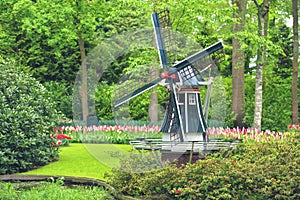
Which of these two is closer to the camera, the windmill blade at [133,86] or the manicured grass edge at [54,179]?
the windmill blade at [133,86]

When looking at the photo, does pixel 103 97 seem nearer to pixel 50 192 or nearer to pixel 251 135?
pixel 50 192

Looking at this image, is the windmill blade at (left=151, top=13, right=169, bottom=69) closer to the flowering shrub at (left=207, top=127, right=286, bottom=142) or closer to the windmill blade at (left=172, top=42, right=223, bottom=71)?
the windmill blade at (left=172, top=42, right=223, bottom=71)

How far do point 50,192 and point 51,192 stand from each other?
0.02 meters

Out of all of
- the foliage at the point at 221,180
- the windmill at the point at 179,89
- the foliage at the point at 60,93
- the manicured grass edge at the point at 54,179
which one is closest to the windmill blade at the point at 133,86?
the windmill at the point at 179,89

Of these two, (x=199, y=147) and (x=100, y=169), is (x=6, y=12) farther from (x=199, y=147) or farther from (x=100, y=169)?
(x=199, y=147)

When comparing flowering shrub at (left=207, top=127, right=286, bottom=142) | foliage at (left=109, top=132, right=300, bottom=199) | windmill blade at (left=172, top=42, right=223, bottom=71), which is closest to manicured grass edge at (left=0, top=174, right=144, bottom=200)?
foliage at (left=109, top=132, right=300, bottom=199)

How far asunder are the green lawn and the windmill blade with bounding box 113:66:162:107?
3.29 ft

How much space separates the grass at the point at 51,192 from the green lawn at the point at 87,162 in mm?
693

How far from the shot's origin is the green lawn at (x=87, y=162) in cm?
1130

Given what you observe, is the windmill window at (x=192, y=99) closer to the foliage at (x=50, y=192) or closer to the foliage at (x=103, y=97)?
the foliage at (x=103, y=97)

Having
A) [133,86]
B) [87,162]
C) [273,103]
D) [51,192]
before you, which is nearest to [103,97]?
[133,86]

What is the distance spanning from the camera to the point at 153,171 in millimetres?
11055

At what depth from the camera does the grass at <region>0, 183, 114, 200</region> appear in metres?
10.5

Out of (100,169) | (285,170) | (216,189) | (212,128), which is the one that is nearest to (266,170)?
(285,170)
